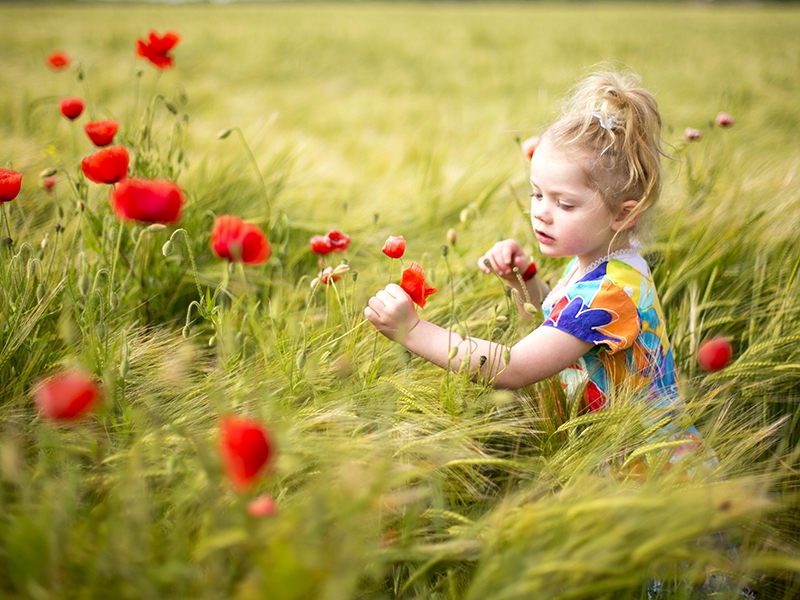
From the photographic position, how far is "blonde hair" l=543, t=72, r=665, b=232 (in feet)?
3.74

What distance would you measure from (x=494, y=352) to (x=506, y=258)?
341mm

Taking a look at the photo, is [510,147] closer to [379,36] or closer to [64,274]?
[64,274]

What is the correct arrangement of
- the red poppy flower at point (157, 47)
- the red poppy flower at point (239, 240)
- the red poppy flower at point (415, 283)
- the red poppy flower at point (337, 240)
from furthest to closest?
the red poppy flower at point (157, 47) < the red poppy flower at point (337, 240) < the red poppy flower at point (415, 283) < the red poppy flower at point (239, 240)

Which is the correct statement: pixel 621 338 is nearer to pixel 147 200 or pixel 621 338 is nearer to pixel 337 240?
pixel 337 240

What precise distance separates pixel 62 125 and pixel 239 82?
271 centimetres

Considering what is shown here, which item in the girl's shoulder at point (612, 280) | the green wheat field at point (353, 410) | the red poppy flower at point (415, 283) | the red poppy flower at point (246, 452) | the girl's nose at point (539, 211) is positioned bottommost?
the green wheat field at point (353, 410)

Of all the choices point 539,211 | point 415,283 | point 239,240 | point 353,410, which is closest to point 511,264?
point 539,211

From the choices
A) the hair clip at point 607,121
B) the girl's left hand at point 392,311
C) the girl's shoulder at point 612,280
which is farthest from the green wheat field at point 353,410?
the hair clip at point 607,121

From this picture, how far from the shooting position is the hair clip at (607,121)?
3.75 ft

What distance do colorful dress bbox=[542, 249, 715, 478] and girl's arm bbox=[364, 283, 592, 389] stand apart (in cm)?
3

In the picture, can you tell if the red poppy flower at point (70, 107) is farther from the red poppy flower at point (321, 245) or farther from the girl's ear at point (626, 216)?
the girl's ear at point (626, 216)

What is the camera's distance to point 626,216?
1197 mm

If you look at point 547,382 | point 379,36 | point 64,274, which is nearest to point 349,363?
point 547,382

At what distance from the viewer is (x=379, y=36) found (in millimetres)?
7262
